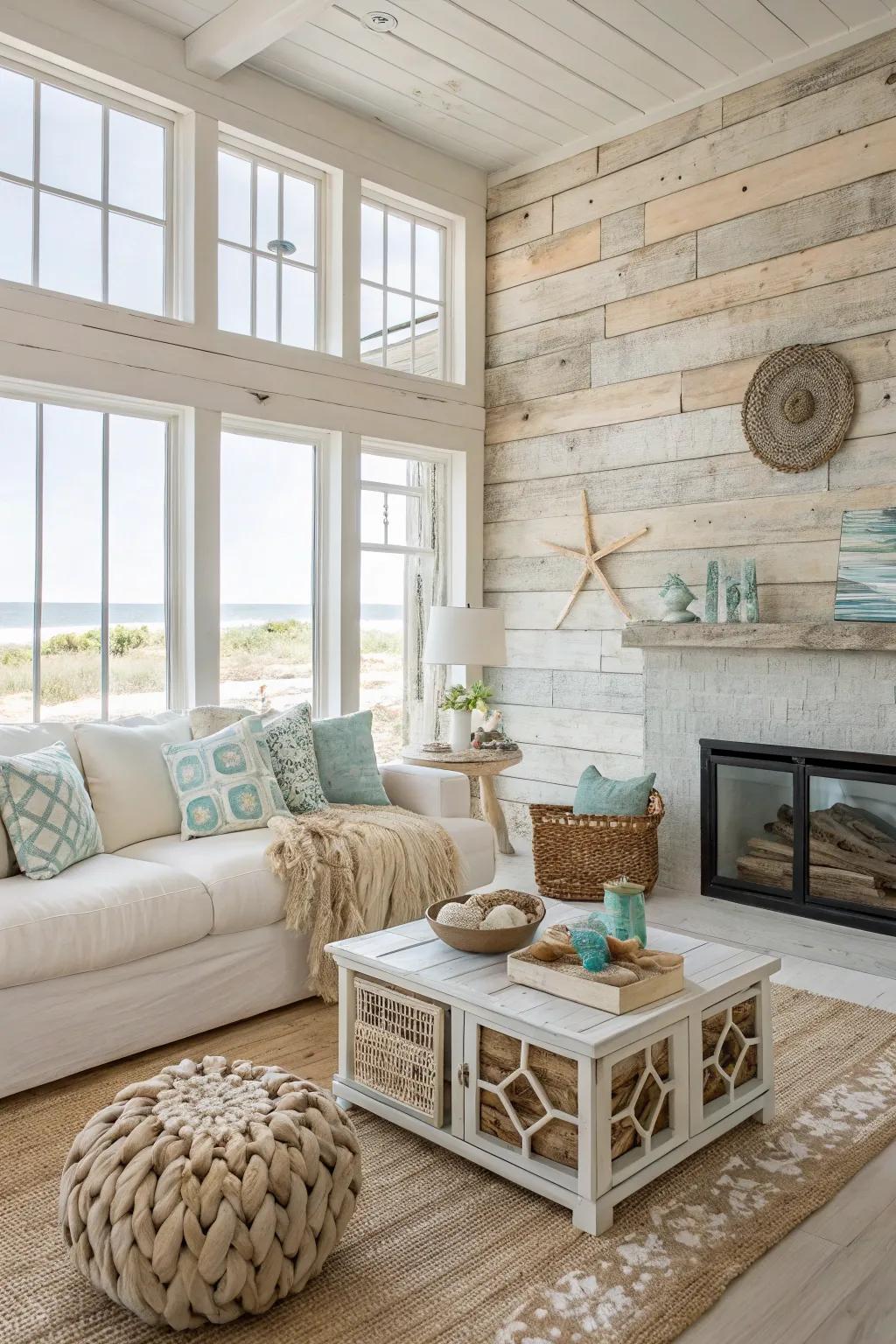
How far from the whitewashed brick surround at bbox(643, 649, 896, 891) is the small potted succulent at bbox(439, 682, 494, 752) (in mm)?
751

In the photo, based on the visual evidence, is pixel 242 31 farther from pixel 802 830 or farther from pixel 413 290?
pixel 802 830

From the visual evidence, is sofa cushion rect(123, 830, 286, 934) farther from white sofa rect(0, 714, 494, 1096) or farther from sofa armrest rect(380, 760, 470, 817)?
sofa armrest rect(380, 760, 470, 817)

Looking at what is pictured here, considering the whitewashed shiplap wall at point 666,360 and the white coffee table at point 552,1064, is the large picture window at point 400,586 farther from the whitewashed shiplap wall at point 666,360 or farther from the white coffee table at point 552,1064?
the white coffee table at point 552,1064

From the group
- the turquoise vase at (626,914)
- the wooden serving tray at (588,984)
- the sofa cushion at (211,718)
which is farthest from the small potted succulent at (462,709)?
the wooden serving tray at (588,984)

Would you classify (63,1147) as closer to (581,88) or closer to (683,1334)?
(683,1334)

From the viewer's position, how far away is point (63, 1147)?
2.19 m

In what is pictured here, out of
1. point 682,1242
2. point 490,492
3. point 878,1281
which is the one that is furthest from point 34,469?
point 878,1281

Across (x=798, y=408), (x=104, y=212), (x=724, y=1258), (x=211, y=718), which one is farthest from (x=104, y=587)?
(x=724, y=1258)

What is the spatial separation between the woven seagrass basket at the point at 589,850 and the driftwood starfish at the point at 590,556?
94 cm

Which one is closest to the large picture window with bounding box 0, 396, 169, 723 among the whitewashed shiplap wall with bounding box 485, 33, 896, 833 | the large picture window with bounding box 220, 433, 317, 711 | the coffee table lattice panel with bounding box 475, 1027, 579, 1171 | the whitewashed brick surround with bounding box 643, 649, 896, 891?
the large picture window with bounding box 220, 433, 317, 711

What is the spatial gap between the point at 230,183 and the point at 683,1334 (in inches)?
162

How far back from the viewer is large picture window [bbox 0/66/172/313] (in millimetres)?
3525

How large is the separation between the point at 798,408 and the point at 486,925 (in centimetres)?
255

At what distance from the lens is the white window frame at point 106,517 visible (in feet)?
11.9
